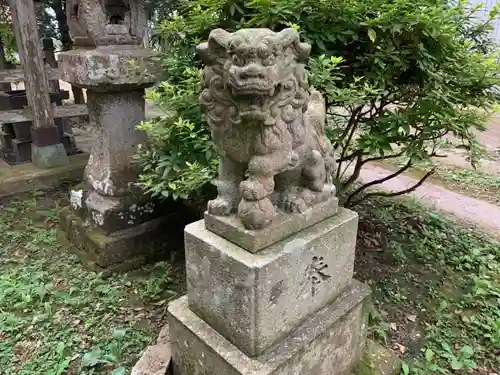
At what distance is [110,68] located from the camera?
3115 millimetres

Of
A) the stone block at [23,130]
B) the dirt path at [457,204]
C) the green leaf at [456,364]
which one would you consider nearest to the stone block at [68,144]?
the stone block at [23,130]

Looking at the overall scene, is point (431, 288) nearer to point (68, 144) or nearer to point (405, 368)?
point (405, 368)

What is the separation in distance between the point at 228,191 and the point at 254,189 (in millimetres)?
244

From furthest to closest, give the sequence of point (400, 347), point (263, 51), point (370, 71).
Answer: point (370, 71)
point (400, 347)
point (263, 51)

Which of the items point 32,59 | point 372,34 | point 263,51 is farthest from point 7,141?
point 263,51

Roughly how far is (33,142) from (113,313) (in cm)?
357

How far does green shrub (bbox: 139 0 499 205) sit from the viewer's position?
100 inches

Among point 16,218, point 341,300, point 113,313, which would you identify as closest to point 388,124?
point 341,300

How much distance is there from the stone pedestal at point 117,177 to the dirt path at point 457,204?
128 inches

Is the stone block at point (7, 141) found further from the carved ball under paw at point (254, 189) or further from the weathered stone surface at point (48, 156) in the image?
the carved ball under paw at point (254, 189)

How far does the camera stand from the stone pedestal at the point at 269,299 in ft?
5.76

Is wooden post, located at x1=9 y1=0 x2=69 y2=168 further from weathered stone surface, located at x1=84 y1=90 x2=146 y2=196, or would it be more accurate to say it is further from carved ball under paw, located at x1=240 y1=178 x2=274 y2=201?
carved ball under paw, located at x1=240 y1=178 x2=274 y2=201

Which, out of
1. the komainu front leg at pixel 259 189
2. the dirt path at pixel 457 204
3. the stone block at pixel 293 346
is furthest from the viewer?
the dirt path at pixel 457 204

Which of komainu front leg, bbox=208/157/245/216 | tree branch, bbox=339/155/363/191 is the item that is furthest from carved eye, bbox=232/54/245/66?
tree branch, bbox=339/155/363/191
